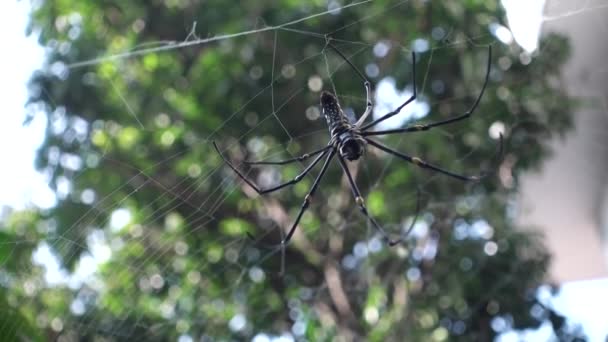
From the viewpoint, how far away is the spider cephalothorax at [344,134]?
217 cm

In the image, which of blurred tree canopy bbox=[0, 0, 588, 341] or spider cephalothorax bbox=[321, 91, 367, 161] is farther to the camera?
blurred tree canopy bbox=[0, 0, 588, 341]

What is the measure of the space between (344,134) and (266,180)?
1.85m

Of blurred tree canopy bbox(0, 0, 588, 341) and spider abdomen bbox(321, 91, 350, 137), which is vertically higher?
blurred tree canopy bbox(0, 0, 588, 341)

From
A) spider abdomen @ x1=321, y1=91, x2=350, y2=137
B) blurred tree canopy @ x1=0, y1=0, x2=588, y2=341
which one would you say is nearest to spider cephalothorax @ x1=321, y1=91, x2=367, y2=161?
spider abdomen @ x1=321, y1=91, x2=350, y2=137

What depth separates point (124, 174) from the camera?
394 centimetres

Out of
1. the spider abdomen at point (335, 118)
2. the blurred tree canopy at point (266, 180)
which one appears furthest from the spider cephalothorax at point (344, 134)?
the blurred tree canopy at point (266, 180)

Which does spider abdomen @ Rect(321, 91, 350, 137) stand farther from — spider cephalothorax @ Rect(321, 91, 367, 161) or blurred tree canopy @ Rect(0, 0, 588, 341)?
blurred tree canopy @ Rect(0, 0, 588, 341)

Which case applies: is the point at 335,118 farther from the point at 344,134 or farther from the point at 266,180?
the point at 266,180

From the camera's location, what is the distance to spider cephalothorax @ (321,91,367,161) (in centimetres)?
217

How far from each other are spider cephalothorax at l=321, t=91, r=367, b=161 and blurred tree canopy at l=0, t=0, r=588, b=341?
4.12 ft

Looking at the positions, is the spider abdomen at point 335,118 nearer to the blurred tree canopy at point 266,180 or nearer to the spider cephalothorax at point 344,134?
the spider cephalothorax at point 344,134

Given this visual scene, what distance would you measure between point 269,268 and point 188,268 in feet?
1.63

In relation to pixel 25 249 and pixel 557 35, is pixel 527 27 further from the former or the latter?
pixel 25 249

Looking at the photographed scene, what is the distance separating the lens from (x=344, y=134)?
2193 mm
